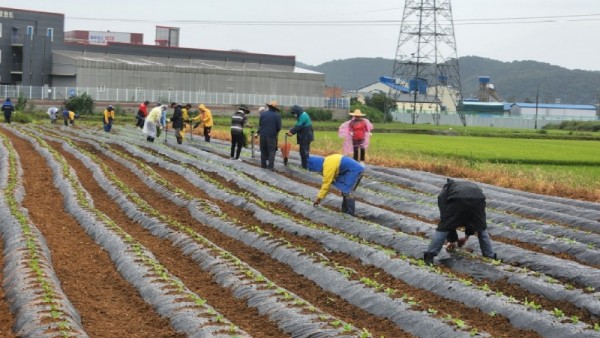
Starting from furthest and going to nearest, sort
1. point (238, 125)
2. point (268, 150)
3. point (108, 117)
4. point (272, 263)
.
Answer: point (108, 117) → point (238, 125) → point (268, 150) → point (272, 263)

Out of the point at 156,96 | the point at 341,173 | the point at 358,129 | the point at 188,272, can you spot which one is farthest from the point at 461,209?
the point at 156,96

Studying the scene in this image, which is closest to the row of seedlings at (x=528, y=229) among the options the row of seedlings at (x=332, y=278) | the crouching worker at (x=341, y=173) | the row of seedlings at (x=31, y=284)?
the crouching worker at (x=341, y=173)

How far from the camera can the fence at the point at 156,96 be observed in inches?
2450

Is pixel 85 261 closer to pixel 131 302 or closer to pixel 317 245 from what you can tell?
pixel 131 302

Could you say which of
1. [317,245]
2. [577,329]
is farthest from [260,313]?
[317,245]

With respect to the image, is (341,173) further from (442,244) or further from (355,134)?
(355,134)

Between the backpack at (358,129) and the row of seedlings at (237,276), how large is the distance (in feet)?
15.3

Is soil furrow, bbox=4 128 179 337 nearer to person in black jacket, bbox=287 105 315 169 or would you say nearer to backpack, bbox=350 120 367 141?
person in black jacket, bbox=287 105 315 169

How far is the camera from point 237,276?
10.8 meters

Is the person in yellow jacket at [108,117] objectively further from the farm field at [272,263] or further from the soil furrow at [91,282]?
the soil furrow at [91,282]

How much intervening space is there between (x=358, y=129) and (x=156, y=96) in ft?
152

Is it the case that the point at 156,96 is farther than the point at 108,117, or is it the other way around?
the point at 156,96

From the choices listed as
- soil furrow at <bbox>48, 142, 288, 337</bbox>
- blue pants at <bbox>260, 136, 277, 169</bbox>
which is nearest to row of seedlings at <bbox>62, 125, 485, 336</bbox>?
soil furrow at <bbox>48, 142, 288, 337</bbox>

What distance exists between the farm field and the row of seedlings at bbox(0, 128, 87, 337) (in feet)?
0.09
